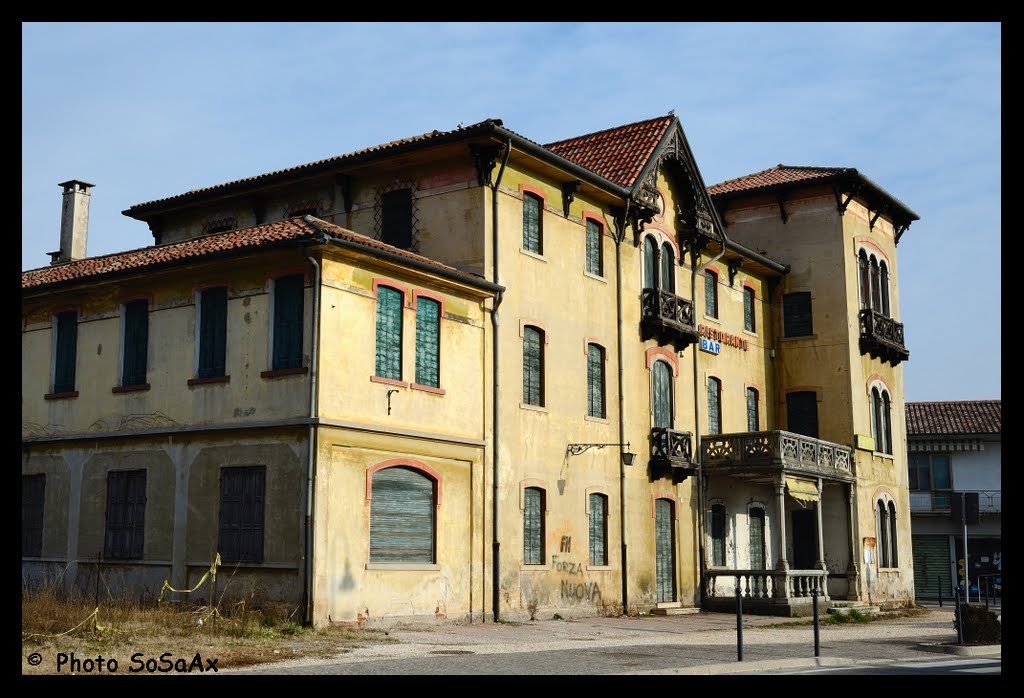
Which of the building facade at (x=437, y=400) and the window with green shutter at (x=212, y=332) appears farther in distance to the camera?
the window with green shutter at (x=212, y=332)

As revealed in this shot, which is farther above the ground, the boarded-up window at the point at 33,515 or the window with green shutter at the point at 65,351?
the window with green shutter at the point at 65,351

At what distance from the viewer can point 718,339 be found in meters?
33.2

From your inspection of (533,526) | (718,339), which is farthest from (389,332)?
(718,339)

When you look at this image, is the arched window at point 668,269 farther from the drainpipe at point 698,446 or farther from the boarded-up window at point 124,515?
the boarded-up window at point 124,515

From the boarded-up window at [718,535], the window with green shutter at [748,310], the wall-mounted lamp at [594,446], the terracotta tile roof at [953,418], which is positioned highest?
the window with green shutter at [748,310]

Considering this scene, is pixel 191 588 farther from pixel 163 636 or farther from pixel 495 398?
pixel 495 398

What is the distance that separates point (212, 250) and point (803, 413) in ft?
67.2

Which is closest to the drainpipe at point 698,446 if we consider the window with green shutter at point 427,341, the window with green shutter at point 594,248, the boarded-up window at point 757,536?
the boarded-up window at point 757,536

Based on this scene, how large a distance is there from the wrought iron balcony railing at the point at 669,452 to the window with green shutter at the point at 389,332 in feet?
30.2

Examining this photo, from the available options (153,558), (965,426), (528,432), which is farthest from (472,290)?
(965,426)

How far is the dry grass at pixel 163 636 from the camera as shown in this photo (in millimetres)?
13969
